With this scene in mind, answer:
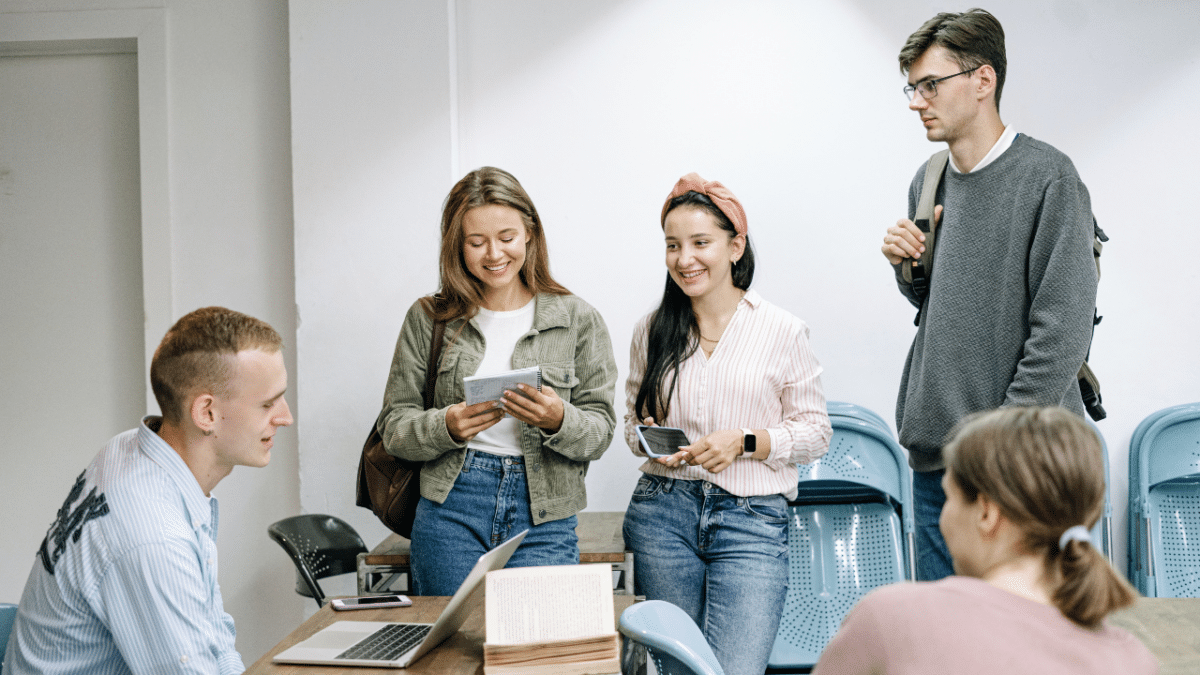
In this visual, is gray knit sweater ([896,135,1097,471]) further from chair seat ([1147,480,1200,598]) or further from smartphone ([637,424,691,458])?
chair seat ([1147,480,1200,598])

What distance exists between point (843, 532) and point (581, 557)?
1.03 meters

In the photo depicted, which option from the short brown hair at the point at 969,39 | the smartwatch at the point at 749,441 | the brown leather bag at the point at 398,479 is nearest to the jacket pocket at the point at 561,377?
the brown leather bag at the point at 398,479

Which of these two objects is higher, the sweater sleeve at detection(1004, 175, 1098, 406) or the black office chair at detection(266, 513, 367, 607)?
the sweater sleeve at detection(1004, 175, 1098, 406)

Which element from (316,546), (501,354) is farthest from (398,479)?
(316,546)

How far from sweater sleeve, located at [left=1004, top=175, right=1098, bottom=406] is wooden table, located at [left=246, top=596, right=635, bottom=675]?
115 centimetres

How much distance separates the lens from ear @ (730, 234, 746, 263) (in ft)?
9.39

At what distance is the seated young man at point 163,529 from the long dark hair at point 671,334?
1.19 meters

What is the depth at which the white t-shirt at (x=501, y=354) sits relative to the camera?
2.63 meters

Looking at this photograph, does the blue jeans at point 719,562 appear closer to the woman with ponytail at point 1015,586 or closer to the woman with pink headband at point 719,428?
the woman with pink headband at point 719,428

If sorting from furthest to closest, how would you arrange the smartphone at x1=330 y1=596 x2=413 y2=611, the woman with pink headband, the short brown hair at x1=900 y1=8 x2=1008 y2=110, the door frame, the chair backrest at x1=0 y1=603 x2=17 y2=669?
the door frame
the woman with pink headband
the short brown hair at x1=900 y1=8 x2=1008 y2=110
the smartphone at x1=330 y1=596 x2=413 y2=611
the chair backrest at x1=0 y1=603 x2=17 y2=669

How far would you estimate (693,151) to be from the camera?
3850 mm

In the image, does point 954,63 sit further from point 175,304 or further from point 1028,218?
point 175,304

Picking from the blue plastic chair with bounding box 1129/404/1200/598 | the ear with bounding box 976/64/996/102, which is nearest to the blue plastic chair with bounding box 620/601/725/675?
the ear with bounding box 976/64/996/102

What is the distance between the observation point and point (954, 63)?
250 cm
